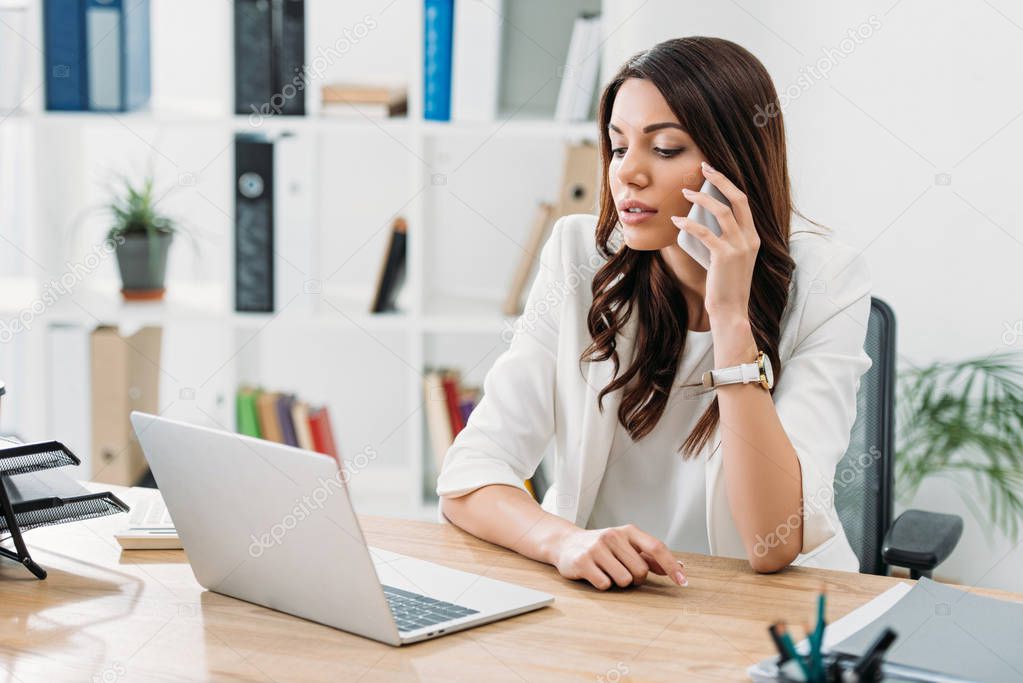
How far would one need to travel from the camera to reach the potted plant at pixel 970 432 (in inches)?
93.4

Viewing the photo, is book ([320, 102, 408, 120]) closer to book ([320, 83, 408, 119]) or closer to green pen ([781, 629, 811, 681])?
book ([320, 83, 408, 119])

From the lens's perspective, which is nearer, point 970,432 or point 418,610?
point 418,610

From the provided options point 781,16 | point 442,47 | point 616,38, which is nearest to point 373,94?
point 442,47

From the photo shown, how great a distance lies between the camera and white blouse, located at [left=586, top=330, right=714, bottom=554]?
5.07 feet

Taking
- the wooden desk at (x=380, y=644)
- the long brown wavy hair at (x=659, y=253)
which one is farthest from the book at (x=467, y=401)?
the wooden desk at (x=380, y=644)

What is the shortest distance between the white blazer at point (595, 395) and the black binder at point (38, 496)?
43 cm

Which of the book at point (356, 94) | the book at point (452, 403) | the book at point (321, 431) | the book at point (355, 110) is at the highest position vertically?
the book at point (356, 94)

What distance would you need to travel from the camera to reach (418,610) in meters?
1.03

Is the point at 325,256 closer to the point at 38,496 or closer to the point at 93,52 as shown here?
the point at 93,52

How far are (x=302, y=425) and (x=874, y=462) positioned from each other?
160cm

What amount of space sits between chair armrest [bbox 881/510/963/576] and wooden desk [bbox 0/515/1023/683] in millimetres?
361

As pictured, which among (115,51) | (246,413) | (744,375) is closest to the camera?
(744,375)

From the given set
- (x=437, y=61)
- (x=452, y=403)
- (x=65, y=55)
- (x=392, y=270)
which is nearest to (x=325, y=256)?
(x=392, y=270)

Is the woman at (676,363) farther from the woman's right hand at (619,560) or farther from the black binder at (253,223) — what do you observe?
the black binder at (253,223)
